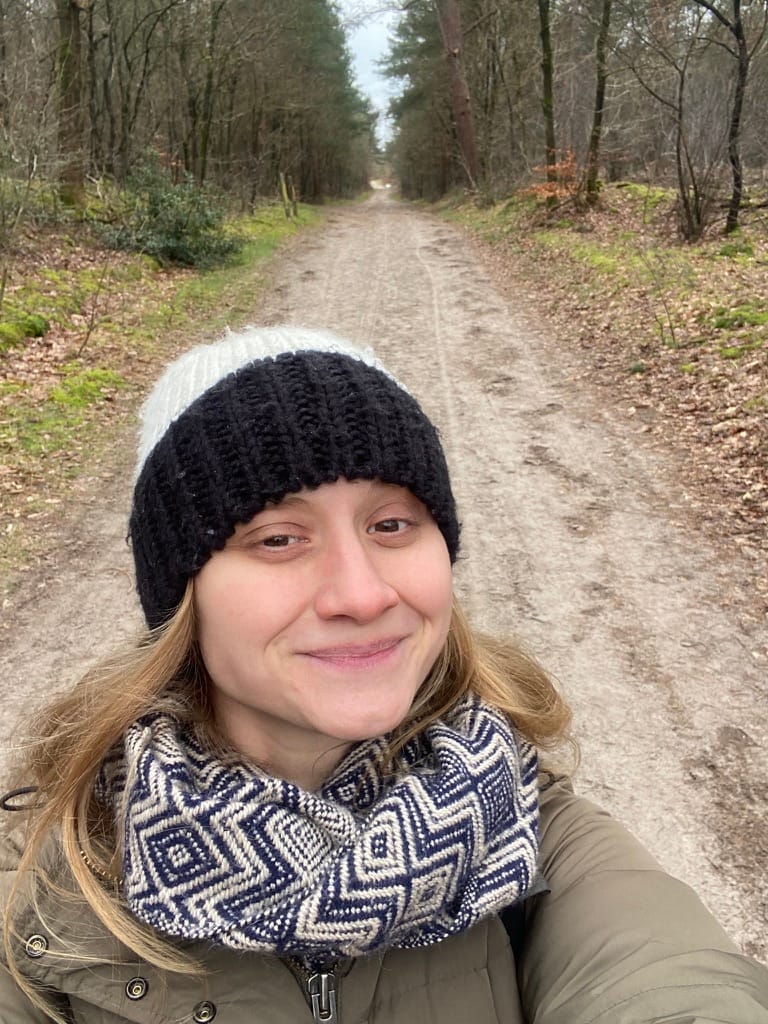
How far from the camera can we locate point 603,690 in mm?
3512

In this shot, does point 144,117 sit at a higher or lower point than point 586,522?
higher

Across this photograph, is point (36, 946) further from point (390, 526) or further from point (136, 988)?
point (390, 526)

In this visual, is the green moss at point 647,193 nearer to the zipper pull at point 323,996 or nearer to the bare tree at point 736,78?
the bare tree at point 736,78

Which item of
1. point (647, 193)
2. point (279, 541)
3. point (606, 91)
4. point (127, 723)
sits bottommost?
point (127, 723)

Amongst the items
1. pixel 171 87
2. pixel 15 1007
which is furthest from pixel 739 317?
pixel 171 87

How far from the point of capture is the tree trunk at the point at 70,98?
12.2 meters

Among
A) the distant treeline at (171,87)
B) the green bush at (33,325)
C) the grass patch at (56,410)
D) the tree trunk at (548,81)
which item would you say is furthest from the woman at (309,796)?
the tree trunk at (548,81)

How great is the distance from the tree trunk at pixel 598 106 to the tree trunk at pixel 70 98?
8.80 meters

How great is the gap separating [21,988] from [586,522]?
4338 millimetres

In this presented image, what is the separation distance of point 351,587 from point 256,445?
333 mm

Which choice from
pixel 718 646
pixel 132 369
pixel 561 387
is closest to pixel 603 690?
pixel 718 646

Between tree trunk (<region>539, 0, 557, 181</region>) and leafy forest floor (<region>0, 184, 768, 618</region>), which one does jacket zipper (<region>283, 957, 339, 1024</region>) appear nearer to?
leafy forest floor (<region>0, 184, 768, 618</region>)

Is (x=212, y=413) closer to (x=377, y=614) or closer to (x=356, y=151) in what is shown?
(x=377, y=614)

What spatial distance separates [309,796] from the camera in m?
1.39
